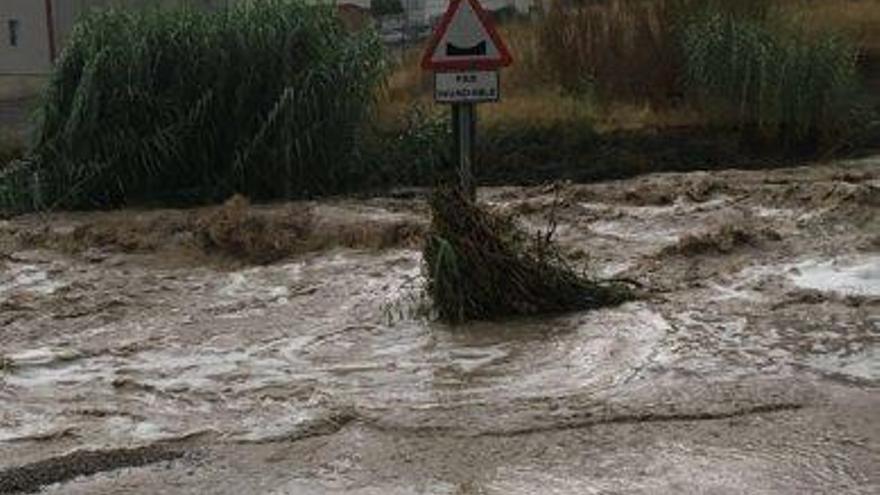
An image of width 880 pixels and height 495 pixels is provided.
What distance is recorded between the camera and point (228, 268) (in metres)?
10.9

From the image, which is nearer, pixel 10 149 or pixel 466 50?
pixel 466 50

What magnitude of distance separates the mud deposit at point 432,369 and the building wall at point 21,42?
29566 mm

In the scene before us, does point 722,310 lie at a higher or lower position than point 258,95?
lower

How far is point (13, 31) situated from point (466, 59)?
111 feet

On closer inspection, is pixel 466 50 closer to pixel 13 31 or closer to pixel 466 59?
pixel 466 59

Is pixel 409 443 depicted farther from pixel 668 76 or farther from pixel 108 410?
pixel 668 76

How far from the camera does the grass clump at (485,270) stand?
834 centimetres

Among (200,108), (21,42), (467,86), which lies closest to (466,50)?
(467,86)

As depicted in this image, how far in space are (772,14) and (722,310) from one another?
34.7 ft

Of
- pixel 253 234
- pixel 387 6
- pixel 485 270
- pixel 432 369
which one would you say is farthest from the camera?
pixel 387 6

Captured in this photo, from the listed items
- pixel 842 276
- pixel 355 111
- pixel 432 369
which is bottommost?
pixel 432 369

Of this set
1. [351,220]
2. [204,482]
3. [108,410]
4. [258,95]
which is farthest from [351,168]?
[204,482]

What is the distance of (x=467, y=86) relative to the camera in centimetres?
918

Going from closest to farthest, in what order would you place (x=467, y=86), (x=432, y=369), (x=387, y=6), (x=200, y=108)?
1. (x=432, y=369)
2. (x=467, y=86)
3. (x=200, y=108)
4. (x=387, y=6)
